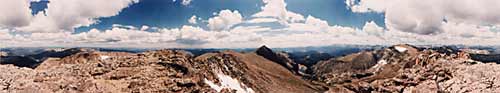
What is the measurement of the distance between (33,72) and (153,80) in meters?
40.7

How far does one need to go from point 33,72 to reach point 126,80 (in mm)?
29664

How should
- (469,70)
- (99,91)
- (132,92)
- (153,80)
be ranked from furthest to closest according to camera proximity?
(469,70), (153,80), (132,92), (99,91)

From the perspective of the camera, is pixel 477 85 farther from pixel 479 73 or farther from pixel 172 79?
pixel 172 79

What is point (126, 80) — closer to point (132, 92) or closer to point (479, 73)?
point (132, 92)

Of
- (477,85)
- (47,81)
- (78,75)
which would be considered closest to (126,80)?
(78,75)

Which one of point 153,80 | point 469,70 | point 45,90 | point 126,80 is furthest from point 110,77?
point 469,70

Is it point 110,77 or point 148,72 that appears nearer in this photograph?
point 110,77

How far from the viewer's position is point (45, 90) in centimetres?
14075

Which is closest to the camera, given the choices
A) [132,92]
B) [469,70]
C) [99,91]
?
[99,91]

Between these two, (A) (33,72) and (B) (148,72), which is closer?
(A) (33,72)

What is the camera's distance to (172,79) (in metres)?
188

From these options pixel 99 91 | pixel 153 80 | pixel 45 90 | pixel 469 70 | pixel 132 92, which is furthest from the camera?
pixel 469 70

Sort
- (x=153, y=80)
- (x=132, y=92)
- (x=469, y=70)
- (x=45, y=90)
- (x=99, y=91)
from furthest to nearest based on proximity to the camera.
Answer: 1. (x=469, y=70)
2. (x=153, y=80)
3. (x=132, y=92)
4. (x=99, y=91)
5. (x=45, y=90)

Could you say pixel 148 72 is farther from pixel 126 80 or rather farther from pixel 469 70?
pixel 469 70
